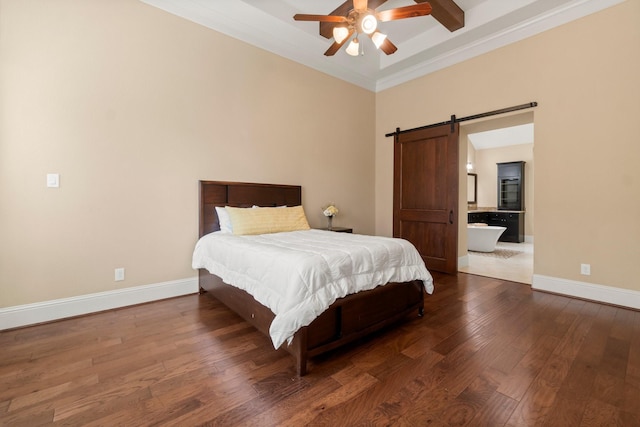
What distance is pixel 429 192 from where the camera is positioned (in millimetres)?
4469

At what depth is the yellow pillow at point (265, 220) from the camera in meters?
3.14

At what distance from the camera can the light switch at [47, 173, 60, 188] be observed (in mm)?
2473

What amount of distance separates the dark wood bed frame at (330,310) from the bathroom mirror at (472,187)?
6723 mm

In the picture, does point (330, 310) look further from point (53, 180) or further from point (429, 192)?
point (429, 192)

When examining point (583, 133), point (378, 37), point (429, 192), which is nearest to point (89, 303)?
point (378, 37)

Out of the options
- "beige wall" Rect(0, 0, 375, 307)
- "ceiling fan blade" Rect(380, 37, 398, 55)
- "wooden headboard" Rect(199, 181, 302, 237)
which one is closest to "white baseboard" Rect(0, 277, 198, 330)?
"beige wall" Rect(0, 0, 375, 307)

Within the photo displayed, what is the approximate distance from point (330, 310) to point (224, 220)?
1890 mm

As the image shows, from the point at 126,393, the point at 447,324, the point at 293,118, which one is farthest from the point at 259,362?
the point at 293,118

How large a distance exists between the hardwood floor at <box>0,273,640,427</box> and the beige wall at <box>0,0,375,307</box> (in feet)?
2.01

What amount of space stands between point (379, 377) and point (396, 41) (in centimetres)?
460

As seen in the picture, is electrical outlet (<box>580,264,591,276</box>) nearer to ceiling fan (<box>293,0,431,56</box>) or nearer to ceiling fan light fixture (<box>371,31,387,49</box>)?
ceiling fan (<box>293,0,431,56</box>)

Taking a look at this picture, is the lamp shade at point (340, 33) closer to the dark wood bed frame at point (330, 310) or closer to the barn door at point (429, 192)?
the dark wood bed frame at point (330, 310)

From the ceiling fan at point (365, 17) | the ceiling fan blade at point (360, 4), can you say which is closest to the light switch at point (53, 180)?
the ceiling fan at point (365, 17)

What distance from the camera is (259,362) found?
6.09 feet
